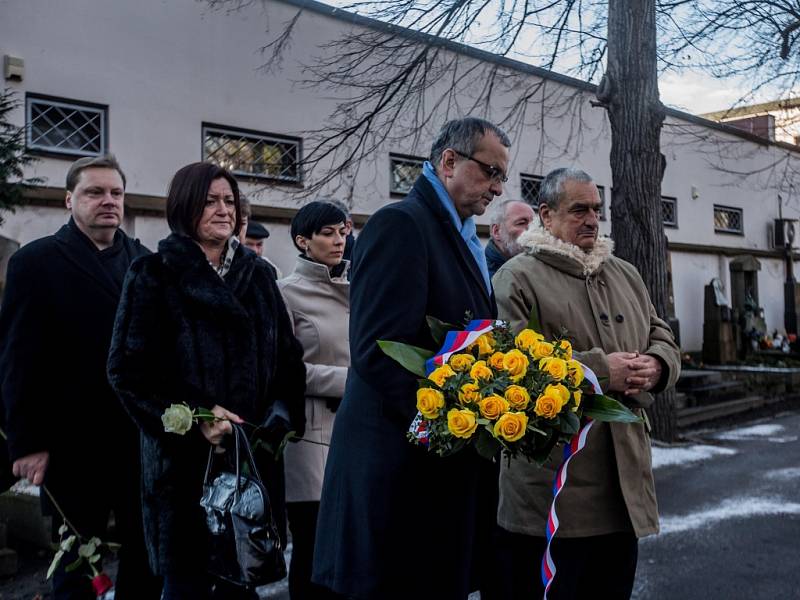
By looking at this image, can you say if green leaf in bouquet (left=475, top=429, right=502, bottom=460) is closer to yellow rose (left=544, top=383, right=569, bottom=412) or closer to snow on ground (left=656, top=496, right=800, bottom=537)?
yellow rose (left=544, top=383, right=569, bottom=412)

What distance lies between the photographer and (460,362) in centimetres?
204

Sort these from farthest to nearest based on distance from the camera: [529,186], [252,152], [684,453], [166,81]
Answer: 1. [529,186]
2. [252,152]
3. [166,81]
4. [684,453]

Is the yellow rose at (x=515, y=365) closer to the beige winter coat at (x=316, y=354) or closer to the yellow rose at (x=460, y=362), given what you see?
the yellow rose at (x=460, y=362)

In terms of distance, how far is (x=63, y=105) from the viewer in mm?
8172

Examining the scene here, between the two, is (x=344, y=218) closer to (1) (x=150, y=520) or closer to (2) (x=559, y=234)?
(2) (x=559, y=234)

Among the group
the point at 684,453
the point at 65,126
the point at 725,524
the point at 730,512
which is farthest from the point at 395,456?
the point at 65,126

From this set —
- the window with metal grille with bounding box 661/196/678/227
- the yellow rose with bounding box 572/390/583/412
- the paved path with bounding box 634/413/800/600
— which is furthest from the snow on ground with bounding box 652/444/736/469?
the window with metal grille with bounding box 661/196/678/227

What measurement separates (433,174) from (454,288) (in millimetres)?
403

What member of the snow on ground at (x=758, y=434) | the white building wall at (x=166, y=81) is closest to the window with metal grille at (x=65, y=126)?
the white building wall at (x=166, y=81)

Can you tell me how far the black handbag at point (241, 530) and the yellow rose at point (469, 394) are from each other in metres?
0.91

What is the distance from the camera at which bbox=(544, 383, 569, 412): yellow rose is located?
6.51 ft

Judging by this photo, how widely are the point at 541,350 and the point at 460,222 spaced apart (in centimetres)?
54

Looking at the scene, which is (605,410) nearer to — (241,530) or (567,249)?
(567,249)

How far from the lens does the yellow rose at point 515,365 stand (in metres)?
2.03
